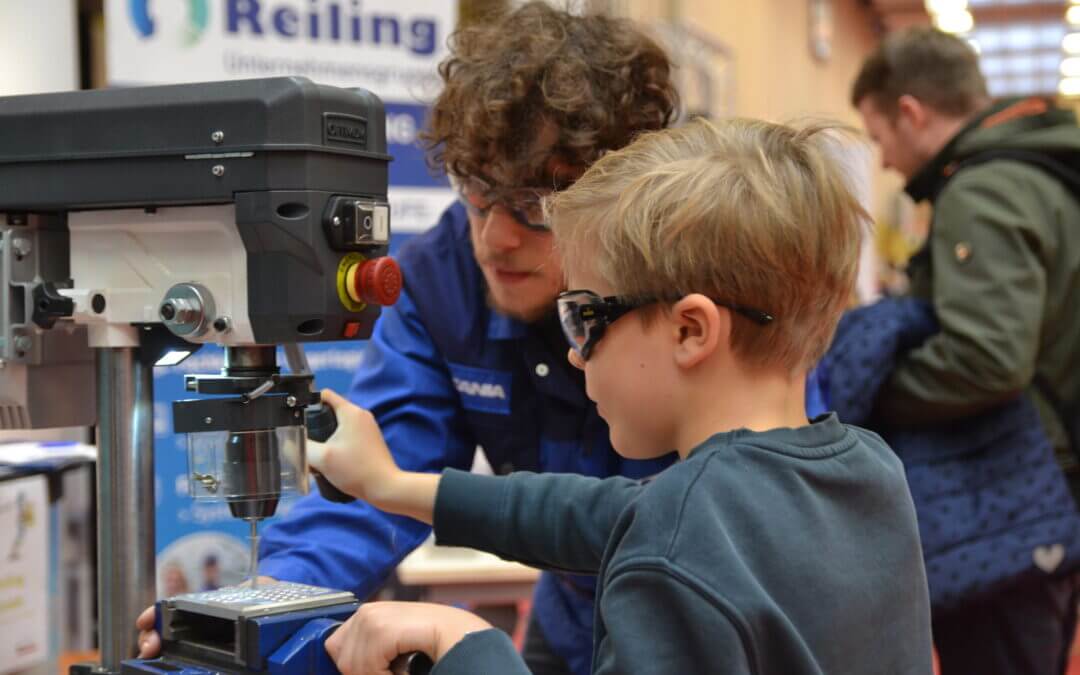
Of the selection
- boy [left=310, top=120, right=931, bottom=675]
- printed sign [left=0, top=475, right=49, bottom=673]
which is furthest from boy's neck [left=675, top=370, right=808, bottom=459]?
printed sign [left=0, top=475, right=49, bottom=673]

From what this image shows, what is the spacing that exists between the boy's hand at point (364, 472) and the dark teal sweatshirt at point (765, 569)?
39 cm

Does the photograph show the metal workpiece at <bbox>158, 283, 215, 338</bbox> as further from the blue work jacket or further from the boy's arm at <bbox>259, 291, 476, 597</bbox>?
the blue work jacket

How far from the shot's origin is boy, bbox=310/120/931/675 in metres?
0.93

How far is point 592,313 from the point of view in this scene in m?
1.11

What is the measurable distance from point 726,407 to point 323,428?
48 cm

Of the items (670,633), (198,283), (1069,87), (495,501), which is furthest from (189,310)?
(1069,87)

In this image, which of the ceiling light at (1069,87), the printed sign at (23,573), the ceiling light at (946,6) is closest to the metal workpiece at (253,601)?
the printed sign at (23,573)

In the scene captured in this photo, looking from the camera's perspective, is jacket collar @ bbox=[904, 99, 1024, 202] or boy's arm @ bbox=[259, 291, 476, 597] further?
jacket collar @ bbox=[904, 99, 1024, 202]

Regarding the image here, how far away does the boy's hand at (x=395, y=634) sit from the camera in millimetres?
1000

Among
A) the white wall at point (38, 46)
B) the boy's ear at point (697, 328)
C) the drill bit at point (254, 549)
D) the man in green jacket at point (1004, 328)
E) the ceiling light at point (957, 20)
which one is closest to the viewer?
the boy's ear at point (697, 328)

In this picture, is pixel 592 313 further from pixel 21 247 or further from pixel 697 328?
pixel 21 247

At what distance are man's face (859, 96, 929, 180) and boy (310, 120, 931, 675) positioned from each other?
2.02m

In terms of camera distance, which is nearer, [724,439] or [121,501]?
[724,439]

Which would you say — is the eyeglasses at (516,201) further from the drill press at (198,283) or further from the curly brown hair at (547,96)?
the drill press at (198,283)
